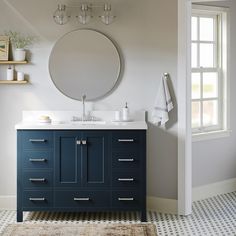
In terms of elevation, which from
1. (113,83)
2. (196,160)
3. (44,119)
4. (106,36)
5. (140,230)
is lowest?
(140,230)

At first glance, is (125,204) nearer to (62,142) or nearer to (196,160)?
(62,142)

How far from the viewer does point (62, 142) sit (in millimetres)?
5219

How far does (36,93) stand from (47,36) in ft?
1.95

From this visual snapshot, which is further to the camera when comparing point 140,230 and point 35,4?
point 35,4

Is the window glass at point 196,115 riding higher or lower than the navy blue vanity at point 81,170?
higher

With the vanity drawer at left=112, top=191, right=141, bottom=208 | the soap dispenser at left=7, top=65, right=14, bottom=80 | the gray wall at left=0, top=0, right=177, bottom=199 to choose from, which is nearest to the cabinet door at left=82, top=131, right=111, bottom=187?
the vanity drawer at left=112, top=191, right=141, bottom=208

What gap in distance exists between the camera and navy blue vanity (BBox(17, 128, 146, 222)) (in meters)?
5.20

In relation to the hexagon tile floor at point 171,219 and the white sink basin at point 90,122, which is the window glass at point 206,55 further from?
the hexagon tile floor at point 171,219

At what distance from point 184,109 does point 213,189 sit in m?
1.31

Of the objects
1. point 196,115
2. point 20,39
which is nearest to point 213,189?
point 196,115

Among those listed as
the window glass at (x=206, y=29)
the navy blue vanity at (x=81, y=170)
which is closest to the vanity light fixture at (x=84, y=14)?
the navy blue vanity at (x=81, y=170)

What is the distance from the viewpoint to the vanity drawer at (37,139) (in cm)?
520

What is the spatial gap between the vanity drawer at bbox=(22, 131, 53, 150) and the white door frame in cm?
133

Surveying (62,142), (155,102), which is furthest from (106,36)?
(62,142)
